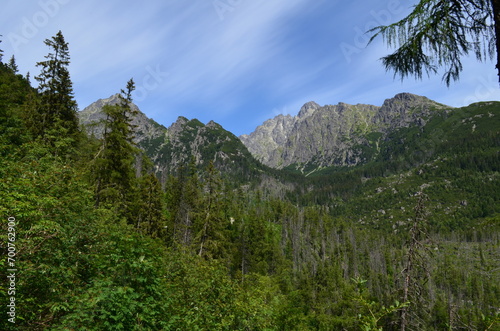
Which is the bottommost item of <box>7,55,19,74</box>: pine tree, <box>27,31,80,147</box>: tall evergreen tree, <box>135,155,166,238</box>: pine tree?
<box>135,155,166,238</box>: pine tree

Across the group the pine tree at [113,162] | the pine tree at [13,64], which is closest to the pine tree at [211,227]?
the pine tree at [113,162]

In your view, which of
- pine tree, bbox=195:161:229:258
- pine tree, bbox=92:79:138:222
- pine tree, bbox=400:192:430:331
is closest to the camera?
pine tree, bbox=400:192:430:331

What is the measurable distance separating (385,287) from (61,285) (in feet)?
349

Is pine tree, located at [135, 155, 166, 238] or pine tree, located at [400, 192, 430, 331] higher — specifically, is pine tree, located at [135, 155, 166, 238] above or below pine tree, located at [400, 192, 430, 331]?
above

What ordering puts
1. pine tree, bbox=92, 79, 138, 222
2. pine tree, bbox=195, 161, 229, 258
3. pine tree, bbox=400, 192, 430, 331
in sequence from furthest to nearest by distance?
pine tree, bbox=195, 161, 229, 258 < pine tree, bbox=92, 79, 138, 222 < pine tree, bbox=400, 192, 430, 331

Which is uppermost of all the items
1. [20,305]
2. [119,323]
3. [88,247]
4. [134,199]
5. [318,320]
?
[134,199]

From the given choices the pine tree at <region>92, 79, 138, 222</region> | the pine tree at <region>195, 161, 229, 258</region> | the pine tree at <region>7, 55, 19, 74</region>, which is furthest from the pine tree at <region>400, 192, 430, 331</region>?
the pine tree at <region>7, 55, 19, 74</region>

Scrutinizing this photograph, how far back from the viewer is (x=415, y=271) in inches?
605

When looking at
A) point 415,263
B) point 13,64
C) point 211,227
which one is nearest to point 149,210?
point 211,227

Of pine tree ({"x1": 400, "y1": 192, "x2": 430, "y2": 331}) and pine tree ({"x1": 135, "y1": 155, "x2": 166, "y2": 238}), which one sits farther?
pine tree ({"x1": 135, "y1": 155, "x2": 166, "y2": 238})

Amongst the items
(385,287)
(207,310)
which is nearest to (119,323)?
(207,310)

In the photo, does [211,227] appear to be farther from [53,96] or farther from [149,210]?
[53,96]

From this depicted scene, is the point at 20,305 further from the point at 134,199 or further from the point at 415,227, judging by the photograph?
the point at 134,199

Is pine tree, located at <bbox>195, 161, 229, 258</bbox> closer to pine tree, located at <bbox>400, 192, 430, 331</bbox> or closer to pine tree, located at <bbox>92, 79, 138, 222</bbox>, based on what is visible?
pine tree, located at <bbox>92, 79, 138, 222</bbox>
